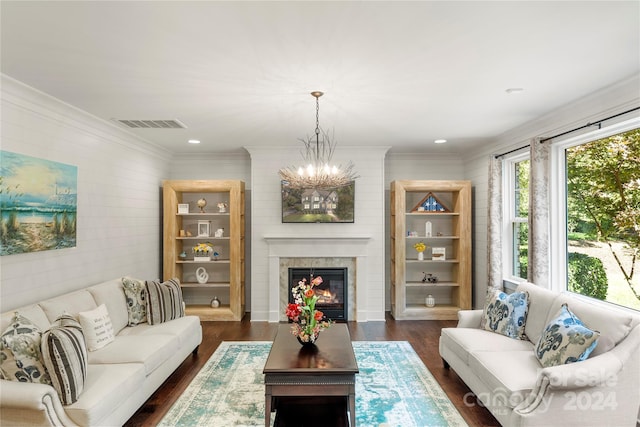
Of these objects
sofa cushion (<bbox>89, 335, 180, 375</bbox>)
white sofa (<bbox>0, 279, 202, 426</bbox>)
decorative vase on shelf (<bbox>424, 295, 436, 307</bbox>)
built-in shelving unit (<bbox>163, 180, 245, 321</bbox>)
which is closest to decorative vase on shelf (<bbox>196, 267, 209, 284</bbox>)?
built-in shelving unit (<bbox>163, 180, 245, 321</bbox>)

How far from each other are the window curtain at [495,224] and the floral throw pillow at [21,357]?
16.0ft

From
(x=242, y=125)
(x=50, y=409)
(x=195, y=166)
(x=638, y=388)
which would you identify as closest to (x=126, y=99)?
(x=242, y=125)

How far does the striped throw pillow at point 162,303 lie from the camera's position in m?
3.92

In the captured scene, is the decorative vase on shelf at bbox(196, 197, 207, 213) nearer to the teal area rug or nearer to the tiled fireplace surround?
the tiled fireplace surround

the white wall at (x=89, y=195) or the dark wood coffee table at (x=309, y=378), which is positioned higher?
the white wall at (x=89, y=195)

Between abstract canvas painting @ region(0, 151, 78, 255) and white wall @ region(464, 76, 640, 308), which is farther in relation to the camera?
white wall @ region(464, 76, 640, 308)

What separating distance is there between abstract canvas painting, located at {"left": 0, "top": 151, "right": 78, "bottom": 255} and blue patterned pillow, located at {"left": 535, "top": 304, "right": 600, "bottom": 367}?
4.20 m

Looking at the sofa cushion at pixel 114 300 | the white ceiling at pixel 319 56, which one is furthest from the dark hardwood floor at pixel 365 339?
the white ceiling at pixel 319 56

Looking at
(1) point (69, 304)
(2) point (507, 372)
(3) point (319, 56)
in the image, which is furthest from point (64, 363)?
(2) point (507, 372)

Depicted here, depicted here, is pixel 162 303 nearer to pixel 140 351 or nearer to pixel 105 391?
pixel 140 351

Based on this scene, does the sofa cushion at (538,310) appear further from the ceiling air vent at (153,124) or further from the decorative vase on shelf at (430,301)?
the ceiling air vent at (153,124)

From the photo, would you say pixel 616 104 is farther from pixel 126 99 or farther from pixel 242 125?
pixel 126 99

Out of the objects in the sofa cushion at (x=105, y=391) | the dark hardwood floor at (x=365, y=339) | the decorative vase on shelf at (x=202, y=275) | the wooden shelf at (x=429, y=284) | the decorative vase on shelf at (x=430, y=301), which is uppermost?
the decorative vase on shelf at (x=202, y=275)

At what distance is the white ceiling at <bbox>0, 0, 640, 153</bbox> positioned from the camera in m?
1.94
